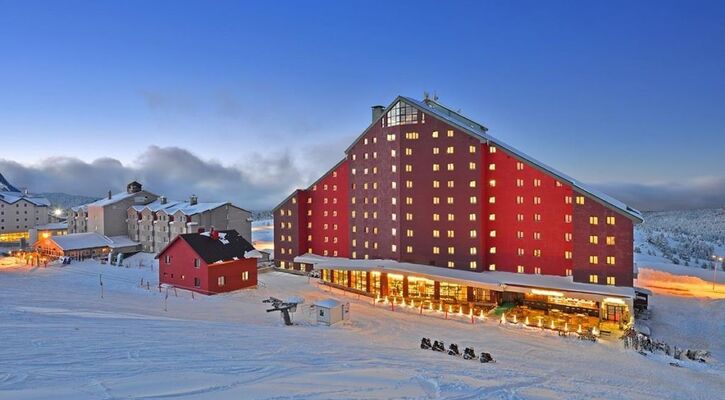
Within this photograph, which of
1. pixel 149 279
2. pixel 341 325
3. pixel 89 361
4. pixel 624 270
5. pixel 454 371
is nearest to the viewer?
pixel 89 361

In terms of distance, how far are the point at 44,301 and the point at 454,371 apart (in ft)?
100

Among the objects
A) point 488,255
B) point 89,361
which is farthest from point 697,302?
point 89,361

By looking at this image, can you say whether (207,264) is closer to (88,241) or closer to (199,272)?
(199,272)

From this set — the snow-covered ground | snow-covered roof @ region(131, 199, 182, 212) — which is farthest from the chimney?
snow-covered roof @ region(131, 199, 182, 212)

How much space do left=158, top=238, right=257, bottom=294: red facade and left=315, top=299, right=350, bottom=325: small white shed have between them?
582 inches

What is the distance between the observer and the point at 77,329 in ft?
69.7

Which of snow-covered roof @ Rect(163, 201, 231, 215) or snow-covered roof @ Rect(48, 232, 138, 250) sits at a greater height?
snow-covered roof @ Rect(163, 201, 231, 215)

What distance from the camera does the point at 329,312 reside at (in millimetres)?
30953

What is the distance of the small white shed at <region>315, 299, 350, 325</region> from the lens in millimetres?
30953

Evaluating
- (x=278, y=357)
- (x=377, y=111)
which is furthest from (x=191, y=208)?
(x=278, y=357)

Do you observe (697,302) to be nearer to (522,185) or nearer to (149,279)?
(522,185)

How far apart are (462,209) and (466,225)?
1.80m

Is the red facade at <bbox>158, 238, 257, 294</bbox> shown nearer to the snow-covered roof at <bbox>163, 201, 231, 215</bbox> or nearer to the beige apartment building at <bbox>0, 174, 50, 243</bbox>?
the snow-covered roof at <bbox>163, 201, 231, 215</bbox>

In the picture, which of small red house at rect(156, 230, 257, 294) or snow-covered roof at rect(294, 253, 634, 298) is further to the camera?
small red house at rect(156, 230, 257, 294)
